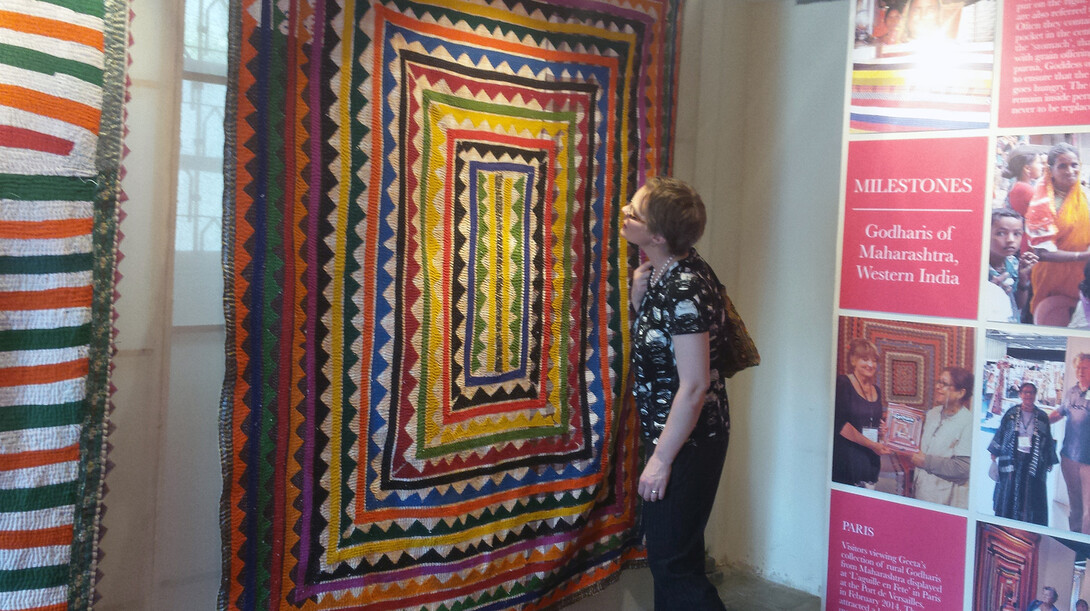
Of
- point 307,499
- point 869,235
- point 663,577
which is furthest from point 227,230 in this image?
point 869,235

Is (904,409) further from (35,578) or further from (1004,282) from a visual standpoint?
(35,578)

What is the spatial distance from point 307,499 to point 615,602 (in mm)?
1405

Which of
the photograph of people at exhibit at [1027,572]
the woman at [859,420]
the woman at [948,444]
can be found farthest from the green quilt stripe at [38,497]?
the photograph of people at exhibit at [1027,572]

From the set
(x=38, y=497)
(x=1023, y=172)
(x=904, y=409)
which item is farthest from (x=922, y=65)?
(x=38, y=497)

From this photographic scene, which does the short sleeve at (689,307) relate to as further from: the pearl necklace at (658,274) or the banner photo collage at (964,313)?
the banner photo collage at (964,313)

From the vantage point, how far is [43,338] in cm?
167

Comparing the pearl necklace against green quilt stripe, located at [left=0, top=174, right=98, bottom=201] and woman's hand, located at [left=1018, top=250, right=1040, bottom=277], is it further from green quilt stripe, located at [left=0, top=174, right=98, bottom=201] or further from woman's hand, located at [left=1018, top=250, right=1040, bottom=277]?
green quilt stripe, located at [left=0, top=174, right=98, bottom=201]

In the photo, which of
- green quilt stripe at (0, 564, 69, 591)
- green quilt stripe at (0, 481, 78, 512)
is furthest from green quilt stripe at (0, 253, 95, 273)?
green quilt stripe at (0, 564, 69, 591)

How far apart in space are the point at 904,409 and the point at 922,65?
1.04 meters

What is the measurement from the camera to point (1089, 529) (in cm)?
231

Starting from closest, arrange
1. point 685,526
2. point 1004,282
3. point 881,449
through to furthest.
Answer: point 685,526, point 1004,282, point 881,449

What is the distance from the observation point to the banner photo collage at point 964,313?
232cm

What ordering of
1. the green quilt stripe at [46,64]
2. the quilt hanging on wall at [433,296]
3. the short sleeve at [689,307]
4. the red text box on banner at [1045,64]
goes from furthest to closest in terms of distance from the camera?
the red text box on banner at [1045,64] < the short sleeve at [689,307] < the quilt hanging on wall at [433,296] < the green quilt stripe at [46,64]

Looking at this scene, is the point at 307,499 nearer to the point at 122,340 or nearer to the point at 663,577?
the point at 122,340
